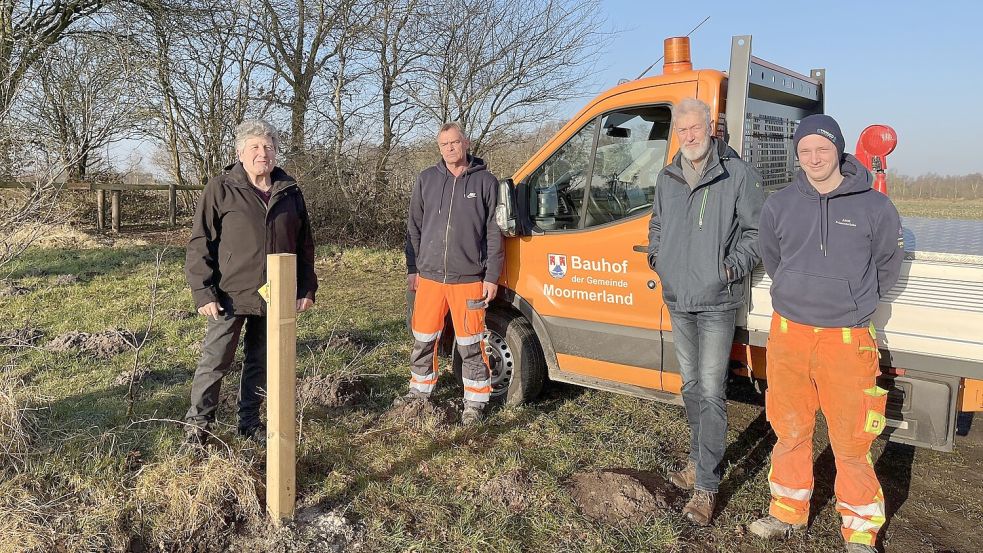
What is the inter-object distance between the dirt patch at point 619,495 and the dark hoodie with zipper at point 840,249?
1173 mm

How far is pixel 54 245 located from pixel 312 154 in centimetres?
520

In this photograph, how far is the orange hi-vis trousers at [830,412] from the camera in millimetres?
2699

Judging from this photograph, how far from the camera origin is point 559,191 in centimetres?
421

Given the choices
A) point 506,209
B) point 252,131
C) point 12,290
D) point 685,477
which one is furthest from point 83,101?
point 12,290

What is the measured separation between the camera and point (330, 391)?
14.8ft

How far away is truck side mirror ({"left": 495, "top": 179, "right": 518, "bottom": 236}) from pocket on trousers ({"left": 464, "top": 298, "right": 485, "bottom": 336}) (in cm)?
50

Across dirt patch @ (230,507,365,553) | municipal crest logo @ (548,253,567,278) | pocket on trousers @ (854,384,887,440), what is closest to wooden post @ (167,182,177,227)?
municipal crest logo @ (548,253,567,278)

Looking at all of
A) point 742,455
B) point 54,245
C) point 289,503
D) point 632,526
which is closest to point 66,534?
point 289,503

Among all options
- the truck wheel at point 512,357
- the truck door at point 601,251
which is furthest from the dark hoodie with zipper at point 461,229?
the truck wheel at point 512,357

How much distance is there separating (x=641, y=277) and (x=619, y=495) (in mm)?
1268

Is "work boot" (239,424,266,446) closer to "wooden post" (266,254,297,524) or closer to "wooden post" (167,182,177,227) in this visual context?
"wooden post" (266,254,297,524)

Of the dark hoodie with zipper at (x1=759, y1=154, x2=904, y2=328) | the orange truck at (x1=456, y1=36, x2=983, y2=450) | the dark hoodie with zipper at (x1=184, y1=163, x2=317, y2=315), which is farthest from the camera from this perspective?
the dark hoodie with zipper at (x1=184, y1=163, x2=317, y2=315)

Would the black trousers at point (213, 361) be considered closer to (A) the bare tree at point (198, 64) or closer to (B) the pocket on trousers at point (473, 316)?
(B) the pocket on trousers at point (473, 316)

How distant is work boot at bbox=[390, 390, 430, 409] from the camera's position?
170 inches
